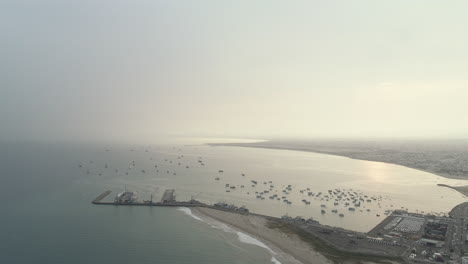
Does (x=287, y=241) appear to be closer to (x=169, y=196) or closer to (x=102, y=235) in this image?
(x=102, y=235)

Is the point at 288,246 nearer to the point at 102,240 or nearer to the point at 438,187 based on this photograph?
the point at 102,240

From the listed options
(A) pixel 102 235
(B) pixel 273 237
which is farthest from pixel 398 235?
(A) pixel 102 235

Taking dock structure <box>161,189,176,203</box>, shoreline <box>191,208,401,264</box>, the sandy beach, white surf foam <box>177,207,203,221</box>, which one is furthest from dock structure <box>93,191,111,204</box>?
shoreline <box>191,208,401,264</box>

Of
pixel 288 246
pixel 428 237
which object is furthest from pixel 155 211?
pixel 428 237

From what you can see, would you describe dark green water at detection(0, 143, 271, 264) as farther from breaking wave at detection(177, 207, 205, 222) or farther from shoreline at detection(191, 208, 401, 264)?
shoreline at detection(191, 208, 401, 264)

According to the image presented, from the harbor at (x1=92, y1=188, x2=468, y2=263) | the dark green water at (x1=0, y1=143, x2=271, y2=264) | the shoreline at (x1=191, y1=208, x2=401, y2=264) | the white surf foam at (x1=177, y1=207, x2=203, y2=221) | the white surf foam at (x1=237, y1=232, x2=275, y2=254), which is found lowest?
the dark green water at (x1=0, y1=143, x2=271, y2=264)
